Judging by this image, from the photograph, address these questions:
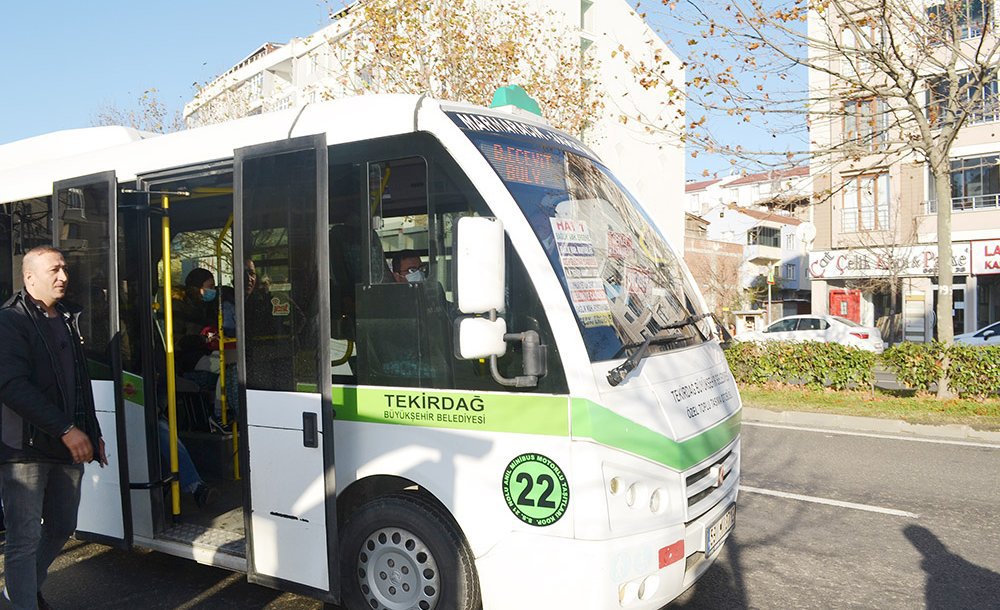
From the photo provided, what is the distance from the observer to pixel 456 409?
374cm

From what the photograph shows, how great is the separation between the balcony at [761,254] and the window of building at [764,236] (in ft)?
2.67

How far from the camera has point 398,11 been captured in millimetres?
16422

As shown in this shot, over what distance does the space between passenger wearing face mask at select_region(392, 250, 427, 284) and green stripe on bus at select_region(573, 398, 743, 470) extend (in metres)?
1.12

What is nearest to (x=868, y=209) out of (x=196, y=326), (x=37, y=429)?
(x=196, y=326)

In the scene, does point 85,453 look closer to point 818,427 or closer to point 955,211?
point 818,427

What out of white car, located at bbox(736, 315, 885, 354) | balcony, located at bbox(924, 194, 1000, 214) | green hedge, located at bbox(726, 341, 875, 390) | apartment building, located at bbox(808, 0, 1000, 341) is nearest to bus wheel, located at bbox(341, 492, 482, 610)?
green hedge, located at bbox(726, 341, 875, 390)

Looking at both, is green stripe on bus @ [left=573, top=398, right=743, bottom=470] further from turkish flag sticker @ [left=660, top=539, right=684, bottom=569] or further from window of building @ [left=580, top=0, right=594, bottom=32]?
window of building @ [left=580, top=0, right=594, bottom=32]

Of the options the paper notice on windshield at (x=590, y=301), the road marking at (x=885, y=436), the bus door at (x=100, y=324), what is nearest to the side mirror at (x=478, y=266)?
the paper notice on windshield at (x=590, y=301)

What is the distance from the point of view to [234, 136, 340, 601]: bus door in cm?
405

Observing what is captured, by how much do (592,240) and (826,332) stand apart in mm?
21763

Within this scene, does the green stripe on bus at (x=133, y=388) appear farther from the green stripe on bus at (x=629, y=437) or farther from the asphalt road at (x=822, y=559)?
the green stripe on bus at (x=629, y=437)

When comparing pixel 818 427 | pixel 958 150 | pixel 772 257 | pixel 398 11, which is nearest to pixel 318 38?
pixel 398 11

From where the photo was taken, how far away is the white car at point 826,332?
22.5 metres

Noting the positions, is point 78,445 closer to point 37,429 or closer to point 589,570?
point 37,429
